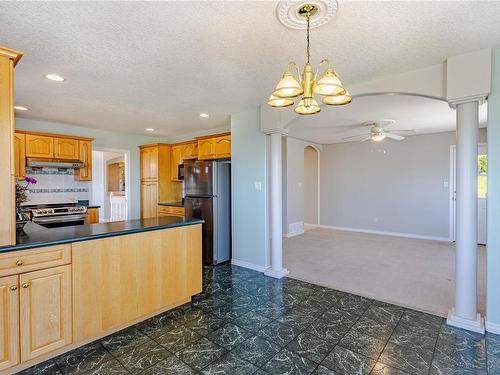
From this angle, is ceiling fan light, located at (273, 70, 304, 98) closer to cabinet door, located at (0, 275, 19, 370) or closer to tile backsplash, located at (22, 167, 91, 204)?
cabinet door, located at (0, 275, 19, 370)

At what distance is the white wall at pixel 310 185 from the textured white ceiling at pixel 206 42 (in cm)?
497

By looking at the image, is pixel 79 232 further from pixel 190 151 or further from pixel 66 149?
pixel 190 151

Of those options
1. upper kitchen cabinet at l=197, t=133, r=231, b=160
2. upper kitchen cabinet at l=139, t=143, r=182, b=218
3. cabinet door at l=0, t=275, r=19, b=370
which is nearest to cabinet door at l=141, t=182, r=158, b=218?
upper kitchen cabinet at l=139, t=143, r=182, b=218

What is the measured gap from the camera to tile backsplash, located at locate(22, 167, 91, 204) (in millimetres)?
4837

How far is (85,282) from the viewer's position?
2141 millimetres

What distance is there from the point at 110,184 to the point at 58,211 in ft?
14.6

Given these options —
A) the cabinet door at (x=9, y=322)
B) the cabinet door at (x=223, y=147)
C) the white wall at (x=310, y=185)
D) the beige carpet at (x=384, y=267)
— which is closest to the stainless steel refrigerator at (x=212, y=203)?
the cabinet door at (x=223, y=147)

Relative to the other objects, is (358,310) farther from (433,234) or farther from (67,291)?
(433,234)

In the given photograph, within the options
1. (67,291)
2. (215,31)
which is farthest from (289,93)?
(67,291)

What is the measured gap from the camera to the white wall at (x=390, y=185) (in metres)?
6.09

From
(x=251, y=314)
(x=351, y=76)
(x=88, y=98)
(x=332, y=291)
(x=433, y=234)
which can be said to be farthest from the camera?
(x=433, y=234)

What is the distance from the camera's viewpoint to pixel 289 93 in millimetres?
1772

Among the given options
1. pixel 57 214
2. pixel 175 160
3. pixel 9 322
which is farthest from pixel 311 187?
pixel 9 322

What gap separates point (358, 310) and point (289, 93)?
91.1 inches
